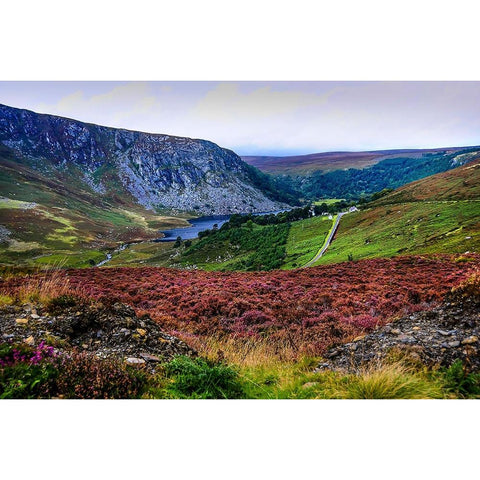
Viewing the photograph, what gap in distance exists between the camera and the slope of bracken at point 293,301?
22.0 ft

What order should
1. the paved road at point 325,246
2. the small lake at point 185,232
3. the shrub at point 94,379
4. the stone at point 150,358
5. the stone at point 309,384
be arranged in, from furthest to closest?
the small lake at point 185,232 → the paved road at point 325,246 → the stone at point 150,358 → the stone at point 309,384 → the shrub at point 94,379

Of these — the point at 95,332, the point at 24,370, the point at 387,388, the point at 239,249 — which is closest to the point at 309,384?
the point at 387,388

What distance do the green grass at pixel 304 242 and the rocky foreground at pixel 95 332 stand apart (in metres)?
31.9

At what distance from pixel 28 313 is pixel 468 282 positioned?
831cm

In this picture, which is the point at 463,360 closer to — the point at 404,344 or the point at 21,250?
the point at 404,344

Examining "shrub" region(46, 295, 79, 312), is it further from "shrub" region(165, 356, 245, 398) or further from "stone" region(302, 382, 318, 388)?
"stone" region(302, 382, 318, 388)

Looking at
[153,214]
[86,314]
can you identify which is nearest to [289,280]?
[86,314]

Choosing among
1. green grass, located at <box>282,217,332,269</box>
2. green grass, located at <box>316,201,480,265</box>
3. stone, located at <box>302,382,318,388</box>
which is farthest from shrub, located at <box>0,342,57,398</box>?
green grass, located at <box>282,217,332,269</box>

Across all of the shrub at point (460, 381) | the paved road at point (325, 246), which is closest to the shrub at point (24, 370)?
the shrub at point (460, 381)

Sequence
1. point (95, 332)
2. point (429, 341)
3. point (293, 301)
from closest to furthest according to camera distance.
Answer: point (429, 341) → point (95, 332) → point (293, 301)

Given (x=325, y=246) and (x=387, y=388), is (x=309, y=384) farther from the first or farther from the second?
(x=325, y=246)

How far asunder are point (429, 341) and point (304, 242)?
153 feet

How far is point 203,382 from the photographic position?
135 inches

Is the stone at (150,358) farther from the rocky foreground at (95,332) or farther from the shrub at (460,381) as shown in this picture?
the shrub at (460,381)
